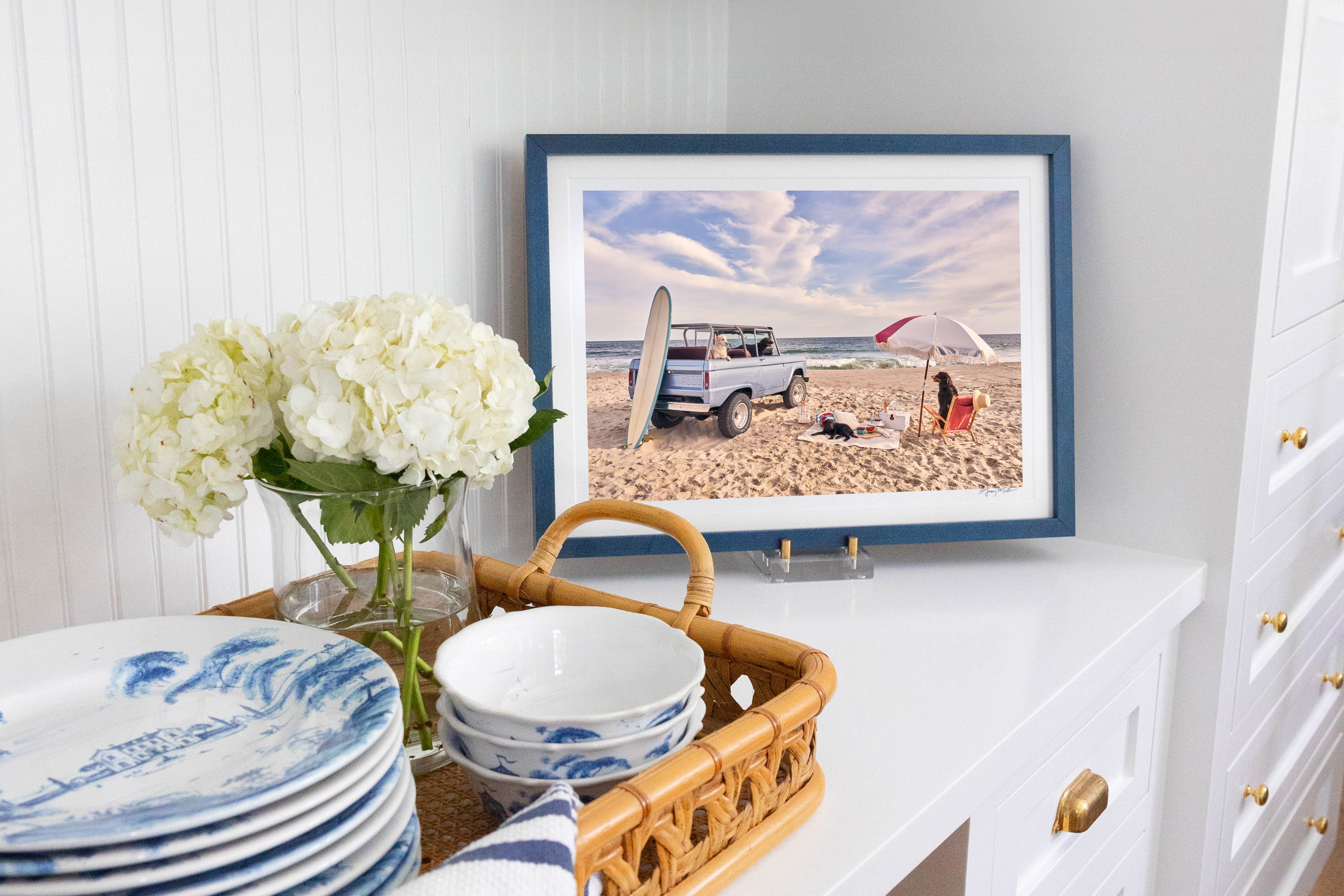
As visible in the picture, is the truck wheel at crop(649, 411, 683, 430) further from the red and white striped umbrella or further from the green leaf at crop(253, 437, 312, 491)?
the green leaf at crop(253, 437, 312, 491)

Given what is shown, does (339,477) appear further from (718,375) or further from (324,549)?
(718,375)

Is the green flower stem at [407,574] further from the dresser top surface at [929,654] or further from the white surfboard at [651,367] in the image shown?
the white surfboard at [651,367]

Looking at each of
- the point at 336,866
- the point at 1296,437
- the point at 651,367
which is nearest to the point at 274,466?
the point at 336,866

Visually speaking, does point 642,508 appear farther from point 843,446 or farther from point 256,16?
point 256,16

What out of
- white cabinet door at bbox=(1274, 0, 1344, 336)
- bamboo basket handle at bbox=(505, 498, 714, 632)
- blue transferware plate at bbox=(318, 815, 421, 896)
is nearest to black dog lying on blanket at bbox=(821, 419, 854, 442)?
bamboo basket handle at bbox=(505, 498, 714, 632)

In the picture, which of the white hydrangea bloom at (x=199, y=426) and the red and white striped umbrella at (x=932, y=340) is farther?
the red and white striped umbrella at (x=932, y=340)

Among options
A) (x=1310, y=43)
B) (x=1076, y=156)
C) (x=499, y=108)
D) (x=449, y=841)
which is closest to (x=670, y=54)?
(x=499, y=108)

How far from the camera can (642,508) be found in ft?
2.57

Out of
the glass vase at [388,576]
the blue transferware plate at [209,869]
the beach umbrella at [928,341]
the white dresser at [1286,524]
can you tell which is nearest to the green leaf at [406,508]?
the glass vase at [388,576]

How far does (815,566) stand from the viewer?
110 centimetres

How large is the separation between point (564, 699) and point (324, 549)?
18 cm

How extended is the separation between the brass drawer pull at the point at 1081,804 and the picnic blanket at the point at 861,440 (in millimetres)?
387

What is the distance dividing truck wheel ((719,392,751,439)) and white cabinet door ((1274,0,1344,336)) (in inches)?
22.8

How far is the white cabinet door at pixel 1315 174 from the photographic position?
1026 mm
